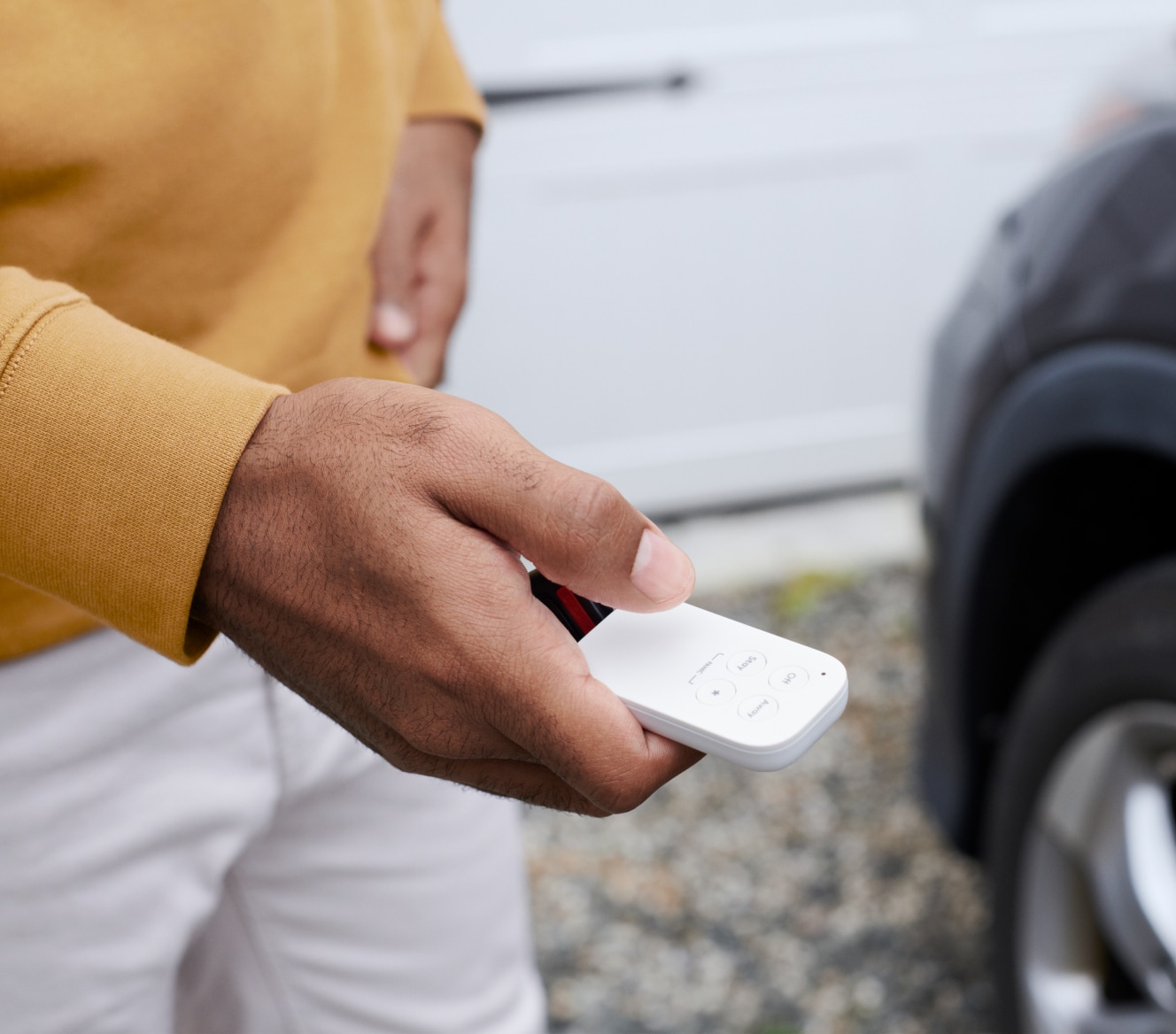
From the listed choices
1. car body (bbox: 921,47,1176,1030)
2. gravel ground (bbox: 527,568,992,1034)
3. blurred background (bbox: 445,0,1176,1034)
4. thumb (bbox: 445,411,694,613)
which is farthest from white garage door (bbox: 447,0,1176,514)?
thumb (bbox: 445,411,694,613)

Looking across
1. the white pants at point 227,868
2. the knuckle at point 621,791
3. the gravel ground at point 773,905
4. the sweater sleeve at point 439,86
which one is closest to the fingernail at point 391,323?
the sweater sleeve at point 439,86

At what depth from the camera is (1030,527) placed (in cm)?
154

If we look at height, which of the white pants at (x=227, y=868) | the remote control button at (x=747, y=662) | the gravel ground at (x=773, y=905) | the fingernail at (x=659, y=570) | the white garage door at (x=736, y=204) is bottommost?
the gravel ground at (x=773, y=905)

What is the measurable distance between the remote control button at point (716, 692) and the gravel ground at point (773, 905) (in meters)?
1.35

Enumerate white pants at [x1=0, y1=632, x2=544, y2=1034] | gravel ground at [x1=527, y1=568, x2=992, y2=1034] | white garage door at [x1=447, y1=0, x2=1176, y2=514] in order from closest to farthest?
white pants at [x1=0, y1=632, x2=544, y2=1034] → gravel ground at [x1=527, y1=568, x2=992, y2=1034] → white garage door at [x1=447, y1=0, x2=1176, y2=514]

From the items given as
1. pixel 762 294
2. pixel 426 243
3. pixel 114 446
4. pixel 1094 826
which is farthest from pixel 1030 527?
pixel 762 294

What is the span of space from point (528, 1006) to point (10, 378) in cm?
80

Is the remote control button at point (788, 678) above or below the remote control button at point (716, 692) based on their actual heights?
below

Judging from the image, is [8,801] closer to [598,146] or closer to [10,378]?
[10,378]

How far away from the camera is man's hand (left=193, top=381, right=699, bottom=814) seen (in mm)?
641

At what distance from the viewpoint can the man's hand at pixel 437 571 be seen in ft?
→ 2.10

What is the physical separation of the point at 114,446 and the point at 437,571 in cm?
20

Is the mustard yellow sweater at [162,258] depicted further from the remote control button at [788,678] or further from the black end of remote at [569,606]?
the remote control button at [788,678]

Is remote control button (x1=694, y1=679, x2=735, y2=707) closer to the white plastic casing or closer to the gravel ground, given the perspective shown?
the white plastic casing
